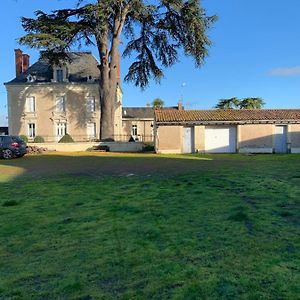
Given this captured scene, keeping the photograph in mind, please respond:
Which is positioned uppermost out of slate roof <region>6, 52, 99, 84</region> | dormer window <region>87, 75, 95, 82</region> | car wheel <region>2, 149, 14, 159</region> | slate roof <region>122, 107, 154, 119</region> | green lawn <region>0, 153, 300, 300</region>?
slate roof <region>6, 52, 99, 84</region>

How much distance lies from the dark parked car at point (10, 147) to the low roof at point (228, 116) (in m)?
11.0

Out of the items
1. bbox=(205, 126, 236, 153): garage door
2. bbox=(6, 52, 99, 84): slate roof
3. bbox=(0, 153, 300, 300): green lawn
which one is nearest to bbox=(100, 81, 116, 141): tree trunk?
bbox=(205, 126, 236, 153): garage door

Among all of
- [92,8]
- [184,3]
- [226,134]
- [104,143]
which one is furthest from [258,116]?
[92,8]

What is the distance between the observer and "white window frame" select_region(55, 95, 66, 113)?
41822 millimetres

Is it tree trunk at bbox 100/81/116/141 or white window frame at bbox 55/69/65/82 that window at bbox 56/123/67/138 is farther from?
tree trunk at bbox 100/81/116/141

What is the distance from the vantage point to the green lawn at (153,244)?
3.57m

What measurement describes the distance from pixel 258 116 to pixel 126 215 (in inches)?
1022

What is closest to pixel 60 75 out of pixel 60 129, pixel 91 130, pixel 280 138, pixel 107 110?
pixel 60 129

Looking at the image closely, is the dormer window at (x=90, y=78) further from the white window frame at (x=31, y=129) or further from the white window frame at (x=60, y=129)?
the white window frame at (x=31, y=129)

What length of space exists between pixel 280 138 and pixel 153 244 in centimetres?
2755

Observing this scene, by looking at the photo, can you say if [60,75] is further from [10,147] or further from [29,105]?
[10,147]

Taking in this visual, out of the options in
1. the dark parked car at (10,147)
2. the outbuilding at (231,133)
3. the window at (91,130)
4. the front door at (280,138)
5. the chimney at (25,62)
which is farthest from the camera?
the chimney at (25,62)

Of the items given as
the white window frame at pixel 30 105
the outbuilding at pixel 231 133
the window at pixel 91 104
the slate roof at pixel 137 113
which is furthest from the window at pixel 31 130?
the outbuilding at pixel 231 133

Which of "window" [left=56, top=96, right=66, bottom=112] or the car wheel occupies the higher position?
"window" [left=56, top=96, right=66, bottom=112]
